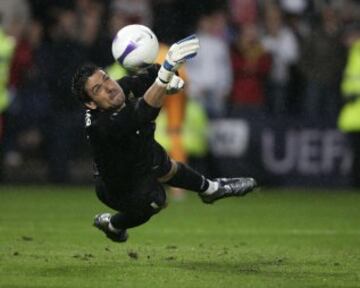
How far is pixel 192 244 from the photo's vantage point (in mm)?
11547

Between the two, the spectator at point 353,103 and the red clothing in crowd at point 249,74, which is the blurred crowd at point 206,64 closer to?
the red clothing in crowd at point 249,74

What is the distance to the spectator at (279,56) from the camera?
1939 cm

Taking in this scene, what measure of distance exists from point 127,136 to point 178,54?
0.90 meters

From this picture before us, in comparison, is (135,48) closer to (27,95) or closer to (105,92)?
(105,92)

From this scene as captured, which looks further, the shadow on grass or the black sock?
the black sock

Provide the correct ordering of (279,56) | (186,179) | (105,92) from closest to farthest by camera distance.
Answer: (105,92)
(186,179)
(279,56)

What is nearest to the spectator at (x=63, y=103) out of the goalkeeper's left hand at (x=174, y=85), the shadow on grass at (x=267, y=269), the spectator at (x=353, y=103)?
the spectator at (x=353, y=103)

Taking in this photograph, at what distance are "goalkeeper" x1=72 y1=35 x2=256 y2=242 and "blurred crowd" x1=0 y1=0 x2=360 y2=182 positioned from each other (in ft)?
25.5

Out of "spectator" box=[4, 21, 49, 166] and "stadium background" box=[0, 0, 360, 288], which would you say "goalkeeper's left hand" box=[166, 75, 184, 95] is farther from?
"spectator" box=[4, 21, 49, 166]

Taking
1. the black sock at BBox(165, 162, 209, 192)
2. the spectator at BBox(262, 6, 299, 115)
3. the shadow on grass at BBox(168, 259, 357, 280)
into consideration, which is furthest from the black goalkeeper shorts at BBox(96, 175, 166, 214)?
the spectator at BBox(262, 6, 299, 115)

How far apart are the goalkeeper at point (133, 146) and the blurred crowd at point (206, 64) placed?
778 centimetres

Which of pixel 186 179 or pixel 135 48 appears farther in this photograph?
pixel 186 179

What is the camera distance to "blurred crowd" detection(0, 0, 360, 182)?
18766mm

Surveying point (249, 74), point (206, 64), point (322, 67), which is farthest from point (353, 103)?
point (206, 64)
